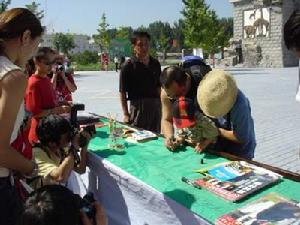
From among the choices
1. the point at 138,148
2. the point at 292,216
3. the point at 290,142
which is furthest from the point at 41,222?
the point at 290,142

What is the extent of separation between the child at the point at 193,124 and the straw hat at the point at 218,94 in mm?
203

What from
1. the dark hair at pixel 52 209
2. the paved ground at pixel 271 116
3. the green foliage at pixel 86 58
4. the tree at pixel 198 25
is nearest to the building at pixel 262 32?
the tree at pixel 198 25

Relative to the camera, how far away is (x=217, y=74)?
2.32 metres

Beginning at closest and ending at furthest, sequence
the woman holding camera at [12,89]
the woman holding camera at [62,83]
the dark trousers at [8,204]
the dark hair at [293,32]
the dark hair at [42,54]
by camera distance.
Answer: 1. the woman holding camera at [12,89]
2. the dark trousers at [8,204]
3. the dark hair at [293,32]
4. the dark hair at [42,54]
5. the woman holding camera at [62,83]

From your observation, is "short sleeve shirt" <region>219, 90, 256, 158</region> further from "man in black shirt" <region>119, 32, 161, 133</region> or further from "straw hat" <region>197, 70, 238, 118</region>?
"man in black shirt" <region>119, 32, 161, 133</region>

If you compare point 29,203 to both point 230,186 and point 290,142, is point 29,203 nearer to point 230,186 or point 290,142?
point 230,186

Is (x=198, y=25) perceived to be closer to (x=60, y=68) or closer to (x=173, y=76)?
(x=60, y=68)

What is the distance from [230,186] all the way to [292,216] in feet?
A: 1.34

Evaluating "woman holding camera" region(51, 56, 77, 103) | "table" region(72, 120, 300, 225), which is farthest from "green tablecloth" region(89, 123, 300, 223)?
"woman holding camera" region(51, 56, 77, 103)

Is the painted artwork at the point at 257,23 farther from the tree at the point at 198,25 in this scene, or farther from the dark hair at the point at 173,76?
the dark hair at the point at 173,76

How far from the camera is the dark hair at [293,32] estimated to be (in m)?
1.88

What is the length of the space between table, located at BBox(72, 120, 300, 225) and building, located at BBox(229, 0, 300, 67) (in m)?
26.6

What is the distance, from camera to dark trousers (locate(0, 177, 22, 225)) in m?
1.78

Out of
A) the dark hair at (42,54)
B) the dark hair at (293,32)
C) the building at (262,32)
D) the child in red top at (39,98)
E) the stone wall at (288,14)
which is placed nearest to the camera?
the dark hair at (293,32)
